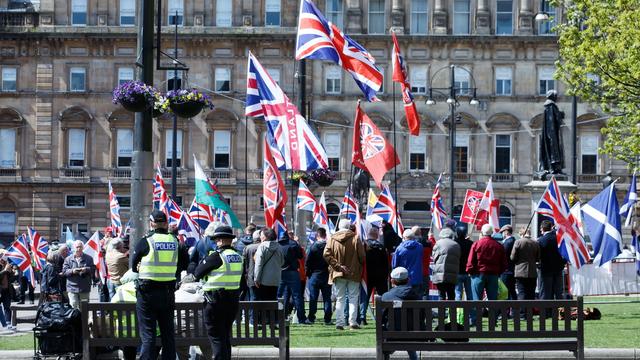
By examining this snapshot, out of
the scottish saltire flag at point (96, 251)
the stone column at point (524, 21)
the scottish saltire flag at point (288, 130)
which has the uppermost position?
the stone column at point (524, 21)

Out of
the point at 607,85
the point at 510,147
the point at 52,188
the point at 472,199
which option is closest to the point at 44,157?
the point at 52,188

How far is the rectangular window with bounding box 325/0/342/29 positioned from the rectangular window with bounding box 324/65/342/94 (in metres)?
2.33

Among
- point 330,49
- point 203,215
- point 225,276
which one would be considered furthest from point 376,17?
point 225,276

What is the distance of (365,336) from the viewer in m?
18.5

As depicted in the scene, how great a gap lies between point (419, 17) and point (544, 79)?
6.93 m

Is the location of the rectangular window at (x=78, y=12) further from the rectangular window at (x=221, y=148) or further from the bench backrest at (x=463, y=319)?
the bench backrest at (x=463, y=319)

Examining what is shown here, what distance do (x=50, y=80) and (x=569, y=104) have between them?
2587 cm

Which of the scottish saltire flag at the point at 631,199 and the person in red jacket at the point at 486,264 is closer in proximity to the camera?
the person in red jacket at the point at 486,264

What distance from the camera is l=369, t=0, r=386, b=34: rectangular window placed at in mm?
60594

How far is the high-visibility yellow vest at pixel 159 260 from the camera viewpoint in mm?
13516

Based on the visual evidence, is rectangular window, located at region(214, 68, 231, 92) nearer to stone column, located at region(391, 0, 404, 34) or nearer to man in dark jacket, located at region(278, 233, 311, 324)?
stone column, located at region(391, 0, 404, 34)

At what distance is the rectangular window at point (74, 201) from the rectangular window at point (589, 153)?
984 inches

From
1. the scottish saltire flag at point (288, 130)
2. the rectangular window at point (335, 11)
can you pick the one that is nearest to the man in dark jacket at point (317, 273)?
the scottish saltire flag at point (288, 130)

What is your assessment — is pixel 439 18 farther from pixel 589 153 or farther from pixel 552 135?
pixel 552 135
